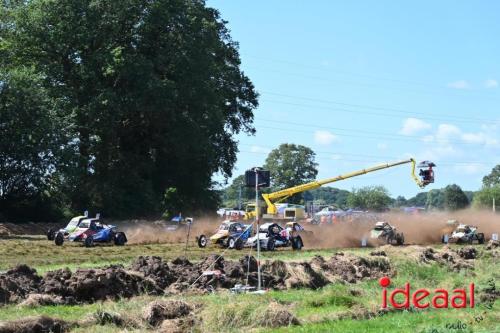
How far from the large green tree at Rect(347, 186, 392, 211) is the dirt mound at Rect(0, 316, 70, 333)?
144024mm

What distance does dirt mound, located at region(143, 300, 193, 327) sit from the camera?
13.8 meters

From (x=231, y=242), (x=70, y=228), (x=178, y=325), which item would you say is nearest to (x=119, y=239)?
(x=70, y=228)

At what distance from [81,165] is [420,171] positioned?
2578 centimetres

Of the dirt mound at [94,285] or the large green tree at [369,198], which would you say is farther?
the large green tree at [369,198]

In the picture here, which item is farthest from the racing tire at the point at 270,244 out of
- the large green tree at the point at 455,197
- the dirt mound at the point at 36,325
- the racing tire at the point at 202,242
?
the large green tree at the point at 455,197

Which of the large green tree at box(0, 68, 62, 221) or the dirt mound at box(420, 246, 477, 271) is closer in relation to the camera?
the dirt mound at box(420, 246, 477, 271)

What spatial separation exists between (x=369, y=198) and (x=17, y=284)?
14546 cm

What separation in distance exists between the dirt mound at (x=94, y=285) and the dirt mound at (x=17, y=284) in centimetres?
27

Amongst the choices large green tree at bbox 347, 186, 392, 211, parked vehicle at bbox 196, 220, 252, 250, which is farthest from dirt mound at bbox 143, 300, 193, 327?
large green tree at bbox 347, 186, 392, 211

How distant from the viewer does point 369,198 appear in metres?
160

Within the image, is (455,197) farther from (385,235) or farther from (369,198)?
(385,235)

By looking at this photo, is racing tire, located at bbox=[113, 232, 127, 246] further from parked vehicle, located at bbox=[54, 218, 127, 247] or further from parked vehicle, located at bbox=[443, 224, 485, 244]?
parked vehicle, located at bbox=[443, 224, 485, 244]

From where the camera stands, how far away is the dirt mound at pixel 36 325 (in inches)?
492

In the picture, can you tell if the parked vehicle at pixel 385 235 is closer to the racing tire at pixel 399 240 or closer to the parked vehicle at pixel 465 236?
the racing tire at pixel 399 240
